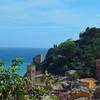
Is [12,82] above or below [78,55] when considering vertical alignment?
above

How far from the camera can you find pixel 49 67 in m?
47.8

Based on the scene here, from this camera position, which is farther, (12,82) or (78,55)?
(78,55)

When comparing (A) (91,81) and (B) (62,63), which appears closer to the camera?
(A) (91,81)

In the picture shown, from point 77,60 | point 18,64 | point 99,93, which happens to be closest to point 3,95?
point 18,64

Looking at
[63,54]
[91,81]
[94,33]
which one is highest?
[94,33]

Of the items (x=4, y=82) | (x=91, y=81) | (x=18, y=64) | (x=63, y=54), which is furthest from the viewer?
(x=63, y=54)

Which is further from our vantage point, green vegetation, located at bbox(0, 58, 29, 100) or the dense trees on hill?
the dense trees on hill

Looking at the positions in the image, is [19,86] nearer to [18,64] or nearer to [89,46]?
[18,64]

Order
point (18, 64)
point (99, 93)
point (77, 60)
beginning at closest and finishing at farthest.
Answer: point (18, 64)
point (99, 93)
point (77, 60)

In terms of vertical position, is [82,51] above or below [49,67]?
above

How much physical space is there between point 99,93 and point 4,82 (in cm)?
1635

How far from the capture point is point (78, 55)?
47656 mm

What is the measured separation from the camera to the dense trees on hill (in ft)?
143

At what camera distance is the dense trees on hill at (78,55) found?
43.7 m
